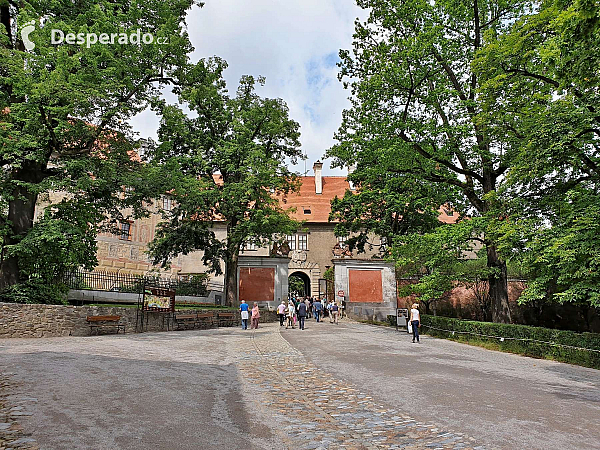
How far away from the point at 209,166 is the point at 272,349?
1449 centimetres

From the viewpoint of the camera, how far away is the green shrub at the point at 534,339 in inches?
511

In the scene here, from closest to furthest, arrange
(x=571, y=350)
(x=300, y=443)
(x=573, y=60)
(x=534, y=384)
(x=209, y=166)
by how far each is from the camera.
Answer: (x=300, y=443), (x=573, y=60), (x=534, y=384), (x=571, y=350), (x=209, y=166)

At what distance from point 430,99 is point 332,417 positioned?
15651 mm

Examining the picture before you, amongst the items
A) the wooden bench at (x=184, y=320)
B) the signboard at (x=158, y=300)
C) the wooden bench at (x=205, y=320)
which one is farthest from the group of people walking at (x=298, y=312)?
the signboard at (x=158, y=300)

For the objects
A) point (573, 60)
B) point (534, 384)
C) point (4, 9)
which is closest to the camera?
point (573, 60)

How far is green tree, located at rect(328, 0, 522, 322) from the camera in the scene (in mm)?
18297

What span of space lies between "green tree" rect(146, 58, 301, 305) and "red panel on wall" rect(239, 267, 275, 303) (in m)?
2.74

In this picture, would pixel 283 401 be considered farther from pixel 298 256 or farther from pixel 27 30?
pixel 298 256

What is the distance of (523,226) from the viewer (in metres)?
13.5

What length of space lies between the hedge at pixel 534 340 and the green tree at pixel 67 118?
548 inches

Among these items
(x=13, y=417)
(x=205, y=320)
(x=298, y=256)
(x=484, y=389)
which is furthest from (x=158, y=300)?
(x=298, y=256)

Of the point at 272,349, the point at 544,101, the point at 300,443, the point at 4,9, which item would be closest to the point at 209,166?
the point at 4,9

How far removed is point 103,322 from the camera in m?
17.2

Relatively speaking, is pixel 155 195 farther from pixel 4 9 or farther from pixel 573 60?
pixel 573 60
